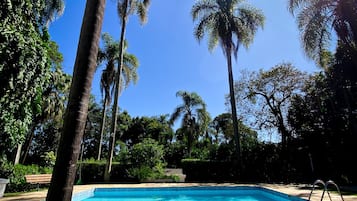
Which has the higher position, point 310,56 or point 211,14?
point 211,14

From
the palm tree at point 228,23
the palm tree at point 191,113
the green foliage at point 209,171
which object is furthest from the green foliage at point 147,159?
the palm tree at point 191,113

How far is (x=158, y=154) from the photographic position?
15133 mm

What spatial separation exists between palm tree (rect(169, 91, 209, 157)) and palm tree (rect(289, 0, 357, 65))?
52.1 ft

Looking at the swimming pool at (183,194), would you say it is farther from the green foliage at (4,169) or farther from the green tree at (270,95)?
the green tree at (270,95)

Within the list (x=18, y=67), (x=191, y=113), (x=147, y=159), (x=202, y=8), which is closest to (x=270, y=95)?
(x=202, y=8)

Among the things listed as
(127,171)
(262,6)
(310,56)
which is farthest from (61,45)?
(310,56)

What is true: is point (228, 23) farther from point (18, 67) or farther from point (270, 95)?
point (18, 67)

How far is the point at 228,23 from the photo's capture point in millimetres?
15836

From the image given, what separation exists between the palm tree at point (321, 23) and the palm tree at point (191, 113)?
15.9 metres

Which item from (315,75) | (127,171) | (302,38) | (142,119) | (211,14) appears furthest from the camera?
(142,119)

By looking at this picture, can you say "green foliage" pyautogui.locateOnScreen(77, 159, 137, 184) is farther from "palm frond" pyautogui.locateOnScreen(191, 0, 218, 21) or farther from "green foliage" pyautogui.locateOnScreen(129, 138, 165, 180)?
"palm frond" pyautogui.locateOnScreen(191, 0, 218, 21)

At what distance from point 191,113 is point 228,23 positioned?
13.1 meters

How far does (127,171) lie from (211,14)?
11.7 metres

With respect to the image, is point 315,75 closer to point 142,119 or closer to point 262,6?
point 262,6
